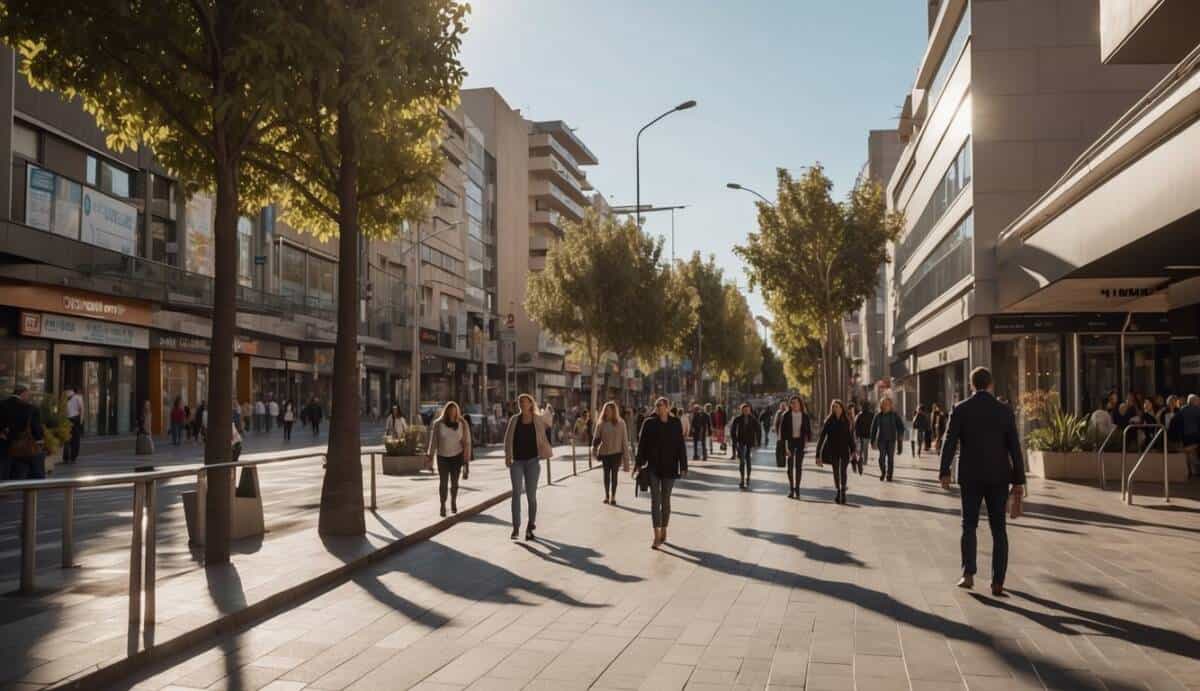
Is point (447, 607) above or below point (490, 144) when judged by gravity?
below

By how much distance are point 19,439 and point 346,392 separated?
517 centimetres

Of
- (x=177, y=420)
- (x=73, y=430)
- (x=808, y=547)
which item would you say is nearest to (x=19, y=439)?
(x=808, y=547)

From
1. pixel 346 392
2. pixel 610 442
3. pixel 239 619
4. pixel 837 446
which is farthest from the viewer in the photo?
pixel 610 442

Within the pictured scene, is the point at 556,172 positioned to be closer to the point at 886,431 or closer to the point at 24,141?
the point at 24,141

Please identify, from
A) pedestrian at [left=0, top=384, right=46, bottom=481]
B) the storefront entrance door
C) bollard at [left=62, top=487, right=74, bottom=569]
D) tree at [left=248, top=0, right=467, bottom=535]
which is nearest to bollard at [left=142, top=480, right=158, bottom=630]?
bollard at [left=62, top=487, right=74, bottom=569]

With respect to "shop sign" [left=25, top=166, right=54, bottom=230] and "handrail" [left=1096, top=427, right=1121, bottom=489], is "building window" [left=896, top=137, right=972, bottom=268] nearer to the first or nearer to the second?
"handrail" [left=1096, top=427, right=1121, bottom=489]

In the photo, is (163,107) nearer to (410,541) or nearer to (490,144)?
(410,541)

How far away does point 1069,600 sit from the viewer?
8688mm

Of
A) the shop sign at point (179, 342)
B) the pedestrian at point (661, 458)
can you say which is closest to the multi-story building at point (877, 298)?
the shop sign at point (179, 342)

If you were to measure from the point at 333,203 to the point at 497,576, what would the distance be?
713cm

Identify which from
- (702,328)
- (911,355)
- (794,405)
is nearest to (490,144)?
(702,328)

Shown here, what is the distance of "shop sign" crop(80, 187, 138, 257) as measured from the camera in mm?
33875

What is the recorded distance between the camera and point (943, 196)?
129 feet

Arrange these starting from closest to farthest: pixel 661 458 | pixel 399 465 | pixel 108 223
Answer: pixel 661 458
pixel 399 465
pixel 108 223
